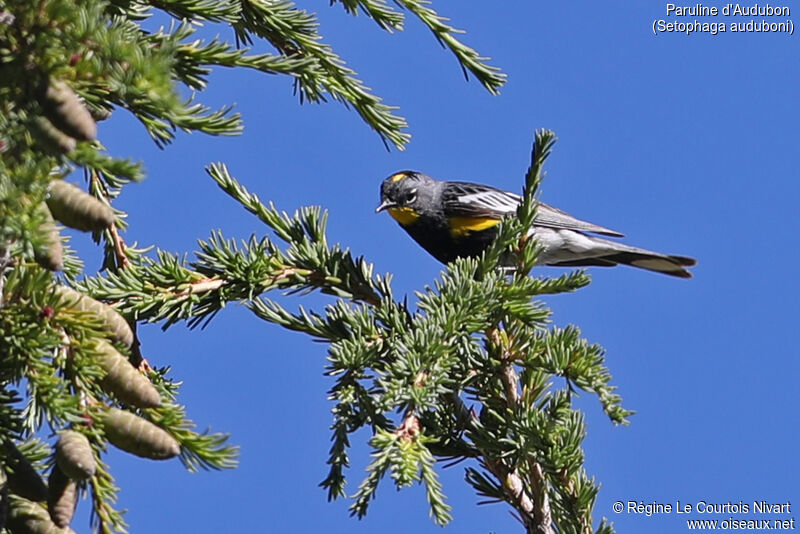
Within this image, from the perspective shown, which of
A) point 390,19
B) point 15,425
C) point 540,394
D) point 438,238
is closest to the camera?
point 15,425

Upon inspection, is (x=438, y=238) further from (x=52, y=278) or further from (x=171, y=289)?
(x=52, y=278)

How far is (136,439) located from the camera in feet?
4.75


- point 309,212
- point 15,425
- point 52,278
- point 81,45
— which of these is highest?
point 309,212

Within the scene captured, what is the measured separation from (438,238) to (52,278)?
3.69 metres

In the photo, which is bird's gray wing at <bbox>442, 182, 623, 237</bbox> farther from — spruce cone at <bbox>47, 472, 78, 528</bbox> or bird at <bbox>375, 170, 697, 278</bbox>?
spruce cone at <bbox>47, 472, 78, 528</bbox>

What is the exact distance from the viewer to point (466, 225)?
5051 mm

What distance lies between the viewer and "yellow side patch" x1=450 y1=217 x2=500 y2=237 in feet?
16.4

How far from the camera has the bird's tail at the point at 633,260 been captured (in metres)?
5.61

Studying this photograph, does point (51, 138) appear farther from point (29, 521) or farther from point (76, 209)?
point (29, 521)

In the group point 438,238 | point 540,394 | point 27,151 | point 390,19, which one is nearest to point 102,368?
point 27,151

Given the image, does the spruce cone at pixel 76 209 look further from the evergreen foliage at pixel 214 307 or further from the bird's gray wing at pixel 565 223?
the bird's gray wing at pixel 565 223

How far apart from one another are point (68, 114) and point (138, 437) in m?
0.49

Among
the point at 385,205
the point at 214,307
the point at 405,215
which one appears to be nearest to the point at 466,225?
the point at 405,215

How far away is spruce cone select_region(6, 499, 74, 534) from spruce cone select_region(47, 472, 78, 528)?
0.06 feet
